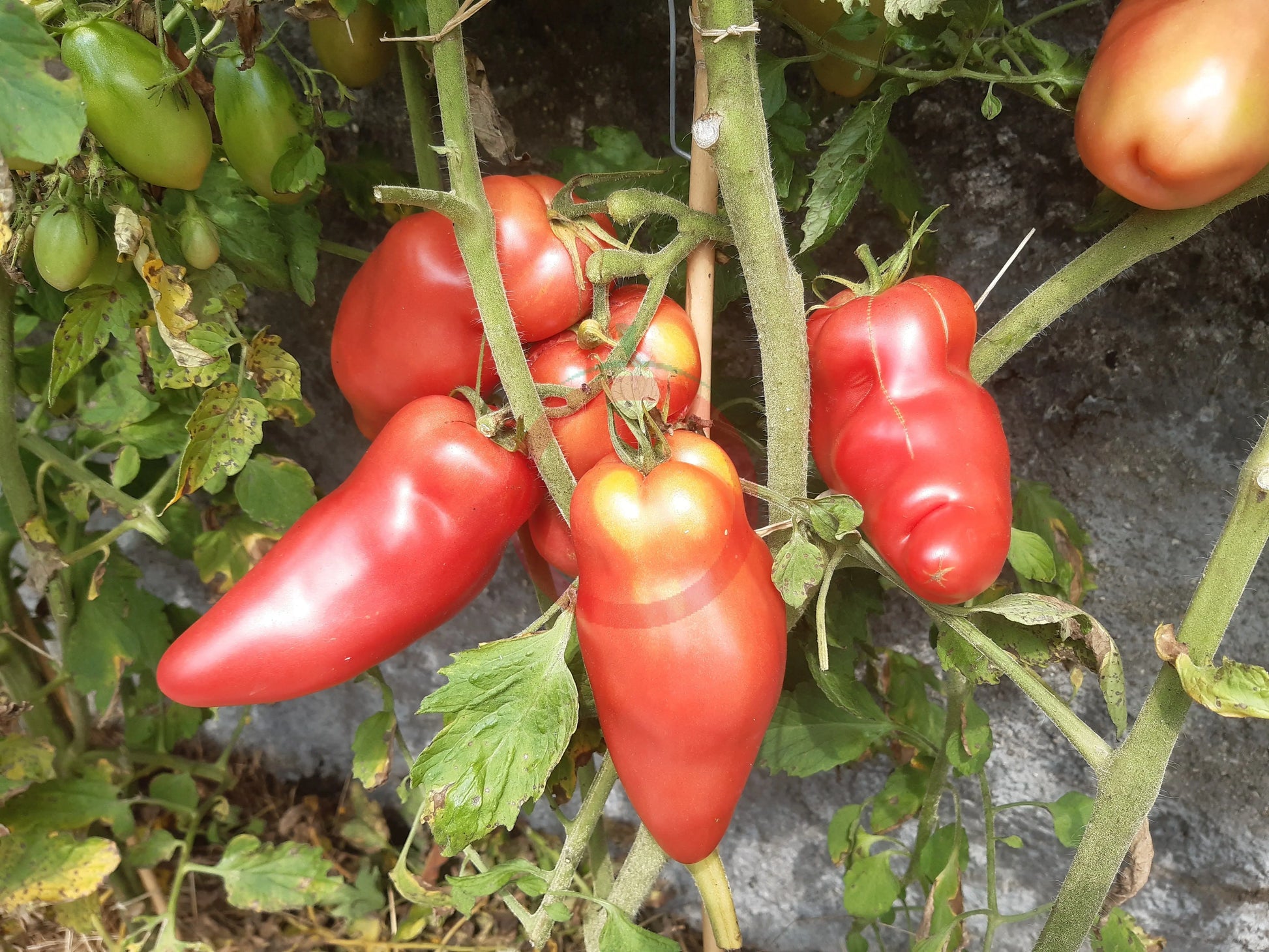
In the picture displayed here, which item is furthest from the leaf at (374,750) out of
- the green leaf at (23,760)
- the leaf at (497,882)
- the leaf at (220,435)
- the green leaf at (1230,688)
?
the green leaf at (1230,688)

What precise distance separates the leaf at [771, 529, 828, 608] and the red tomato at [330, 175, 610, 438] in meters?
0.20

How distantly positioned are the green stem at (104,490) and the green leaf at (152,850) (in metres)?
0.47

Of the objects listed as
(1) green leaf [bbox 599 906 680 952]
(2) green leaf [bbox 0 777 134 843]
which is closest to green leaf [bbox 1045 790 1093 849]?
(1) green leaf [bbox 599 906 680 952]

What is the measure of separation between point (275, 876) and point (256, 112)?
813mm

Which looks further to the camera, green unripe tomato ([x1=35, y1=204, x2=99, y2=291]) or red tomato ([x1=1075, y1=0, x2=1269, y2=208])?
green unripe tomato ([x1=35, y1=204, x2=99, y2=291])

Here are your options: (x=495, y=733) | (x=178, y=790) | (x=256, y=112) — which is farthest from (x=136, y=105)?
(x=178, y=790)

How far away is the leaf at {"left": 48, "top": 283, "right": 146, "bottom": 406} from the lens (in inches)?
24.5

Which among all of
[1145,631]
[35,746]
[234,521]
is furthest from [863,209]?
[35,746]

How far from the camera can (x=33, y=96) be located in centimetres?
42

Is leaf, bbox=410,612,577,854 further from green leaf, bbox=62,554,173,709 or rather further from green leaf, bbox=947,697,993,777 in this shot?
green leaf, bbox=62,554,173,709

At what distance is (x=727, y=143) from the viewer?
47cm

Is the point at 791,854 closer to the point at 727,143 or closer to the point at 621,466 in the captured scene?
the point at 621,466

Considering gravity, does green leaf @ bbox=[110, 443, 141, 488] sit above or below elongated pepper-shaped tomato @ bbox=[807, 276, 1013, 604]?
below

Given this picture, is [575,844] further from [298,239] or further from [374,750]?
[298,239]
